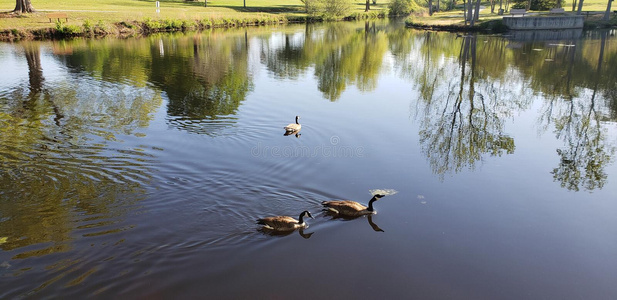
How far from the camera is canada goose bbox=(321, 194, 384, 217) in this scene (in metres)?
10.1

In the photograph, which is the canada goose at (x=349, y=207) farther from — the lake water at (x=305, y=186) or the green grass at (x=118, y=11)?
the green grass at (x=118, y=11)

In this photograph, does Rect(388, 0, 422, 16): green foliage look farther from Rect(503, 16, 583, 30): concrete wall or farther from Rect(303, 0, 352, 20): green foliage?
Rect(503, 16, 583, 30): concrete wall

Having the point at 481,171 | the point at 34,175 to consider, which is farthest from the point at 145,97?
the point at 481,171

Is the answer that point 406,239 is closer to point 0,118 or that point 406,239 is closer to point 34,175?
point 34,175

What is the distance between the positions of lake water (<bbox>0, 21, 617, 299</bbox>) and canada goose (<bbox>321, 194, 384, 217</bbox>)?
31cm

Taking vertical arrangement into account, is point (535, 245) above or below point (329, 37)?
below

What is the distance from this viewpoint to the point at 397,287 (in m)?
7.98

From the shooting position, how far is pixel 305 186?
11.7 metres

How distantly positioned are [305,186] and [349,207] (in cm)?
191

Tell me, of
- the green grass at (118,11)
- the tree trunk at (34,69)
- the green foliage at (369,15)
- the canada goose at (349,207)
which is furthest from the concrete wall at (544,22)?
the canada goose at (349,207)

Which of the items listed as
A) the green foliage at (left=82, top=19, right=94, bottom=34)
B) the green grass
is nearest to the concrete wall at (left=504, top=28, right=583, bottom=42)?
the green grass

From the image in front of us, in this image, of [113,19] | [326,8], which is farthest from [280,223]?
[326,8]

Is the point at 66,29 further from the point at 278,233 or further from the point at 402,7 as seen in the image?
the point at 402,7

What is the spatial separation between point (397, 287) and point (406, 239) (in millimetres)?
1728
